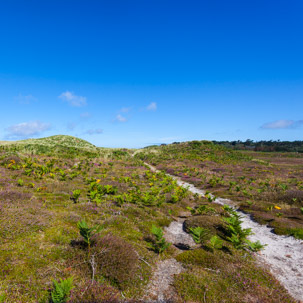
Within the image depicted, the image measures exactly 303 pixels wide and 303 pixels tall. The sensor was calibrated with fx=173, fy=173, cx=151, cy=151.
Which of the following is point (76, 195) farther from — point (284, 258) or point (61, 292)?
point (284, 258)

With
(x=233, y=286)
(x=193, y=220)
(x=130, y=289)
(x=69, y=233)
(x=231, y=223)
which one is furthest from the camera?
(x=193, y=220)

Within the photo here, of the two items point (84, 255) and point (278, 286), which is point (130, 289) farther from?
point (278, 286)

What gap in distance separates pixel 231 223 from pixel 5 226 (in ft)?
36.0

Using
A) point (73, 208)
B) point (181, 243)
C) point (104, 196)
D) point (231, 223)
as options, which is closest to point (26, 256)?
point (73, 208)

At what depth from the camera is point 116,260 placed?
19.5ft

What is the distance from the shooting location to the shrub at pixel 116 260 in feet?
18.1

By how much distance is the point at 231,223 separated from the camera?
10172 millimetres

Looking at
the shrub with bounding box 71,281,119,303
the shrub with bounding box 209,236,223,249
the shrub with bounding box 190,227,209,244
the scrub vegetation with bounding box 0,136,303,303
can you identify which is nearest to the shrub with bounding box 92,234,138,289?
the scrub vegetation with bounding box 0,136,303,303

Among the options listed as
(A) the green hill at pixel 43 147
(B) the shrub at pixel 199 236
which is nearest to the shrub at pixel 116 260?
(B) the shrub at pixel 199 236

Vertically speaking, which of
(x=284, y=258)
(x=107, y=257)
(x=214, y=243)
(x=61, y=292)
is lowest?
(x=284, y=258)

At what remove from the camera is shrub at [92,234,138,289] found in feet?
18.1

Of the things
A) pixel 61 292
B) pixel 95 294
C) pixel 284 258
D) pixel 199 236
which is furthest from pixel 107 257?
pixel 284 258

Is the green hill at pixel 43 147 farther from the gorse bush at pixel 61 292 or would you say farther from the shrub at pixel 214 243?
the shrub at pixel 214 243

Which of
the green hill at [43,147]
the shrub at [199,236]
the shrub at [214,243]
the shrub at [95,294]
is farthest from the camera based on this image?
the green hill at [43,147]
